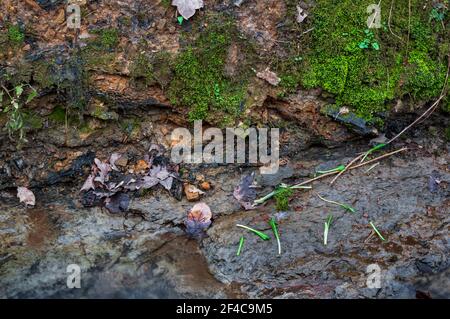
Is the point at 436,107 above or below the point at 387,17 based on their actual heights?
below

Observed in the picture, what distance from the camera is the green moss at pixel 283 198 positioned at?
4422mm

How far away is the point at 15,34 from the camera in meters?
4.33

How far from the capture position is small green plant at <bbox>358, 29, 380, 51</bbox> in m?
4.61

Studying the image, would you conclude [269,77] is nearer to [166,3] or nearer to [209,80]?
[209,80]

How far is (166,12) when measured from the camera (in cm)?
455

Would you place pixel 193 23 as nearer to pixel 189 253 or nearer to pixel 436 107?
pixel 189 253

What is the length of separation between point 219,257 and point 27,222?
153 centimetres

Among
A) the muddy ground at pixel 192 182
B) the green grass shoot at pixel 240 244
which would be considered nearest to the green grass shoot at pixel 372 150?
the muddy ground at pixel 192 182

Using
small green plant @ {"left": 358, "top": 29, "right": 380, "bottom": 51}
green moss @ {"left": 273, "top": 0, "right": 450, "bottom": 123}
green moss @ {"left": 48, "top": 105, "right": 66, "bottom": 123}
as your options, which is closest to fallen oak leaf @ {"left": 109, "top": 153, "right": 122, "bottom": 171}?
green moss @ {"left": 48, "top": 105, "right": 66, "bottom": 123}

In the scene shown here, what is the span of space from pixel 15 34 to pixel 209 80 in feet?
5.22

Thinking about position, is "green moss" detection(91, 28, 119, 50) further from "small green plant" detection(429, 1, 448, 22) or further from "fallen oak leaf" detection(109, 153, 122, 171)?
"small green plant" detection(429, 1, 448, 22)

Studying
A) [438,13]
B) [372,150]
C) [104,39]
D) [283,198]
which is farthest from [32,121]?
[438,13]
